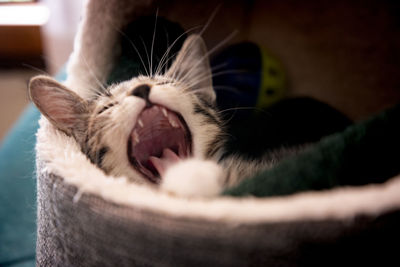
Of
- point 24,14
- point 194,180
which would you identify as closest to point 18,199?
point 194,180

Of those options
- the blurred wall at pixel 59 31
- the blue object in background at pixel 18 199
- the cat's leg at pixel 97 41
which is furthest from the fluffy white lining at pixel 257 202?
the blurred wall at pixel 59 31

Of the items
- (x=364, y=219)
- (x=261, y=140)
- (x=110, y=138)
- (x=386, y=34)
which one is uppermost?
(x=386, y=34)

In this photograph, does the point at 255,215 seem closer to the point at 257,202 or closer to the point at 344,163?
the point at 257,202

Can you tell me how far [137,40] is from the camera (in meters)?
0.93

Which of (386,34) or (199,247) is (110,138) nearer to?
(199,247)

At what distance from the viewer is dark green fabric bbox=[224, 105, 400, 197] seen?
1.32 feet

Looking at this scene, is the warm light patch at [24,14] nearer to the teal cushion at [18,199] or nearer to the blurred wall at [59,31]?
the blurred wall at [59,31]

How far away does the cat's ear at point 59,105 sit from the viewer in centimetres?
63

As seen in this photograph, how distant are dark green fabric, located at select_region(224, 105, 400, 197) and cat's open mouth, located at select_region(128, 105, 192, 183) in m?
0.27

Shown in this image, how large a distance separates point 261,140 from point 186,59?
0.32m

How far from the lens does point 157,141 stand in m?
0.73

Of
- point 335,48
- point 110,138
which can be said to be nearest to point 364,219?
point 110,138

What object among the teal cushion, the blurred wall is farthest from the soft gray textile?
the blurred wall

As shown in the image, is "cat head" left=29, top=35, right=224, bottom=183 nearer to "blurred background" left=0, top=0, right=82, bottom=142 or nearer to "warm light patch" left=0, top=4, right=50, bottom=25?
"blurred background" left=0, top=0, right=82, bottom=142
